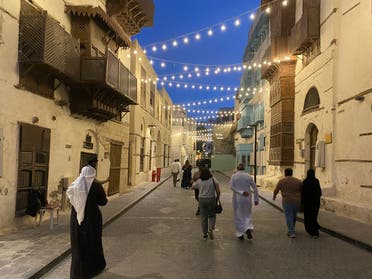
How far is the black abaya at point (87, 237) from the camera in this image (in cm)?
586

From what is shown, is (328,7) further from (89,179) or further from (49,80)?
(89,179)

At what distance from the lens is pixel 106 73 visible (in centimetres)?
1308

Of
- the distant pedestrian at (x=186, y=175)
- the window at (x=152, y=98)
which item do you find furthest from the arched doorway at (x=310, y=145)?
the window at (x=152, y=98)

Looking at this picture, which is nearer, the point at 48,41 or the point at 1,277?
the point at 1,277

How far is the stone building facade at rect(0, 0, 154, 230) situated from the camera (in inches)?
372

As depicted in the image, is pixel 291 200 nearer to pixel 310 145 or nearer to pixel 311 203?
pixel 311 203

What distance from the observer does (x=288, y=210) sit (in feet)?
31.4

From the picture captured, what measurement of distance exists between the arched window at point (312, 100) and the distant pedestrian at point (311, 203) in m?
8.00

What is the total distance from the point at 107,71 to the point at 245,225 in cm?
687

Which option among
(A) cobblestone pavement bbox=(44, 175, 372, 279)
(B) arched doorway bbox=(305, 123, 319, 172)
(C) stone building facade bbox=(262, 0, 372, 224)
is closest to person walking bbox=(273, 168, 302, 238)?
(A) cobblestone pavement bbox=(44, 175, 372, 279)

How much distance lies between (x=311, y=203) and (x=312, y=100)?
368 inches

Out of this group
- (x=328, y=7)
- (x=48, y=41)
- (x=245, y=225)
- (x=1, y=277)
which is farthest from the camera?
(x=328, y=7)

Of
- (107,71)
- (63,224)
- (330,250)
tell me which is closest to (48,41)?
(107,71)

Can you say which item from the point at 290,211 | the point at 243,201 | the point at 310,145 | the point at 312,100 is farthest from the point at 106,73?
the point at 310,145
